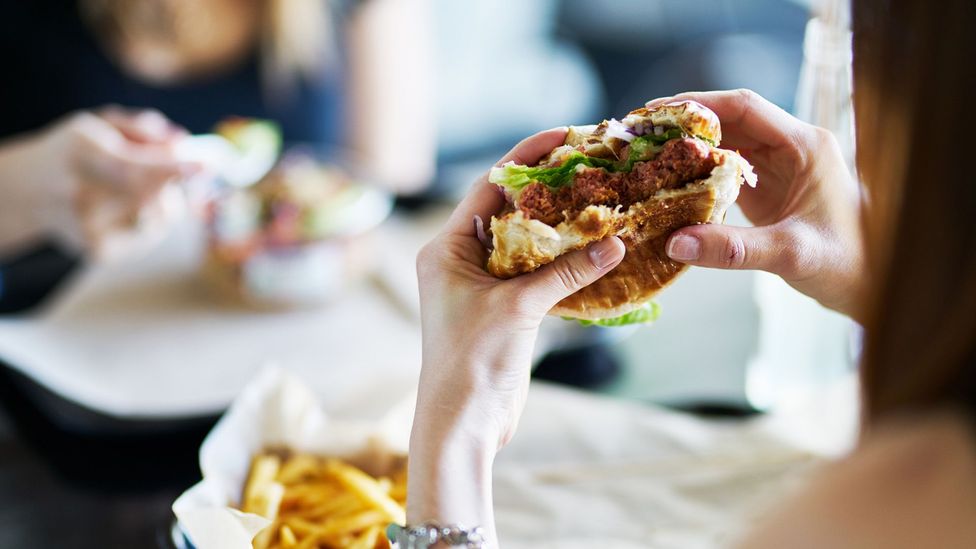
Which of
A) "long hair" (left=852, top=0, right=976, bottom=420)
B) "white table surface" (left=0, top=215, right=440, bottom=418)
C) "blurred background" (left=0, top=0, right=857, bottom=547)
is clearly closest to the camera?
"long hair" (left=852, top=0, right=976, bottom=420)

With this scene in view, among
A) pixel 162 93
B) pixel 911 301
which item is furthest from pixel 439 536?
pixel 162 93

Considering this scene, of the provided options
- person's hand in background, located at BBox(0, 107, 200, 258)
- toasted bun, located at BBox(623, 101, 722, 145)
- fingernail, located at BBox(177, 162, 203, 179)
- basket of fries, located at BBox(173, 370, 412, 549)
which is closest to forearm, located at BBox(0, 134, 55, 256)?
person's hand in background, located at BBox(0, 107, 200, 258)

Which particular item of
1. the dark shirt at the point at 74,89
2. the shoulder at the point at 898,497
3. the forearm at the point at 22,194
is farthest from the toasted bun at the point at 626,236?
the dark shirt at the point at 74,89

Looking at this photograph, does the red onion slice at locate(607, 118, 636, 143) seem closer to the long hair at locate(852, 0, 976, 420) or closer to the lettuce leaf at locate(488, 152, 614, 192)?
the lettuce leaf at locate(488, 152, 614, 192)

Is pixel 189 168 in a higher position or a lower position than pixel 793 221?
lower

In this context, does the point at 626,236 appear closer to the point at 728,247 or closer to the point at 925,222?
the point at 728,247
